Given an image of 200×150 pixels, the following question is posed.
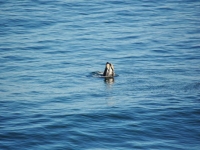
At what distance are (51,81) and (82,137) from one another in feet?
29.0

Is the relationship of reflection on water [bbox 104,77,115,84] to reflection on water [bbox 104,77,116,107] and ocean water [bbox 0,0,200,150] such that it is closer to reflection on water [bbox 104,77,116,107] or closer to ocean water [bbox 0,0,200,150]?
reflection on water [bbox 104,77,116,107]

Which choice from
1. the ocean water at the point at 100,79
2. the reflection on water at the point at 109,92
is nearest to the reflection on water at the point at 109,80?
the reflection on water at the point at 109,92

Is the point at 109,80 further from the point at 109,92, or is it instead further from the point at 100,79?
the point at 109,92

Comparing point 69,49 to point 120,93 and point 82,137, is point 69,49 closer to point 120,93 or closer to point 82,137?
point 120,93

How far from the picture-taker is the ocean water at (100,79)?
23891 mm

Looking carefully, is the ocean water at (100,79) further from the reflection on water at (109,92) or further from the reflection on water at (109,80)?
the reflection on water at (109,80)

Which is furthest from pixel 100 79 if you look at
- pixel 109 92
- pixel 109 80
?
pixel 109 92

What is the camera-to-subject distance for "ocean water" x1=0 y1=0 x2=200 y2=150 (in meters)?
23.9

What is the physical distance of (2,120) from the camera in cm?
2545

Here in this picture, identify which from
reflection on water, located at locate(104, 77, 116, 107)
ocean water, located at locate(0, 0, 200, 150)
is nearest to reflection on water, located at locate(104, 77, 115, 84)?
reflection on water, located at locate(104, 77, 116, 107)

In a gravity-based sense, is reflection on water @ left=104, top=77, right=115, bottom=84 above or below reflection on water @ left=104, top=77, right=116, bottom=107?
above

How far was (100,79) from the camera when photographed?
105 ft

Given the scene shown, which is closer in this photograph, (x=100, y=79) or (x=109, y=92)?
A: (x=109, y=92)

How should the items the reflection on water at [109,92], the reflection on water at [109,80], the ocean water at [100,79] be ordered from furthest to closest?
1. the reflection on water at [109,80]
2. the reflection on water at [109,92]
3. the ocean water at [100,79]
